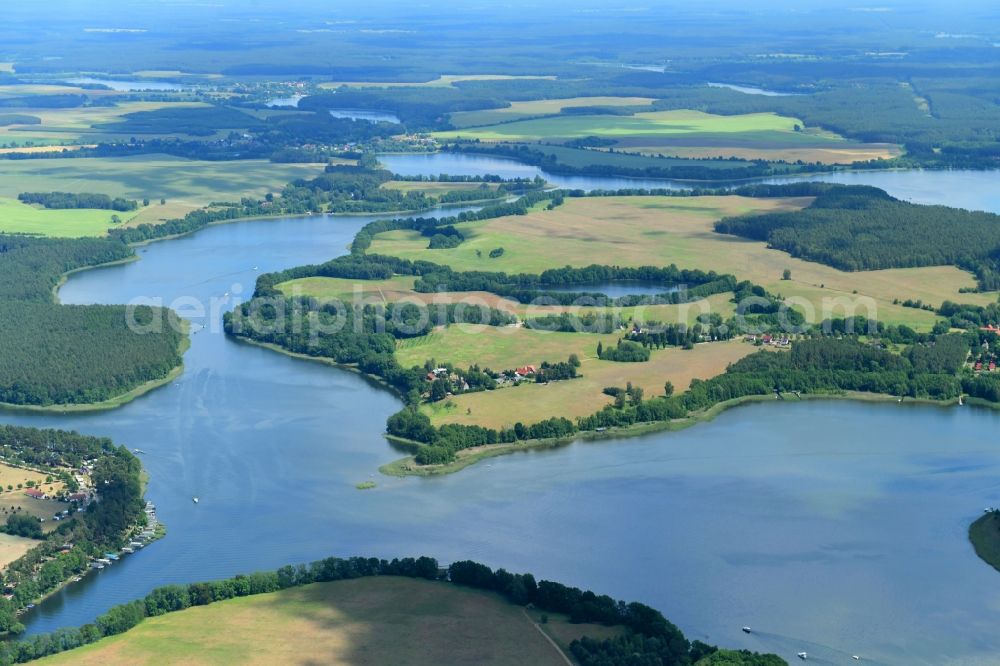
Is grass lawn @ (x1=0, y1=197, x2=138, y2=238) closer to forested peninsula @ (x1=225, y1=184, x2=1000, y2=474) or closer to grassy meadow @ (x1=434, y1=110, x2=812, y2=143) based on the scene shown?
forested peninsula @ (x1=225, y1=184, x2=1000, y2=474)

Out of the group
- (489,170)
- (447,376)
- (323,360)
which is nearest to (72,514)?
(447,376)

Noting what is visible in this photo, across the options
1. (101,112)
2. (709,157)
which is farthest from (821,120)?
(101,112)

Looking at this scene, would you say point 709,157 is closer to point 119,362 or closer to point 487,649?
point 119,362

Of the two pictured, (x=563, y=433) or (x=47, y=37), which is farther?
(x=47, y=37)

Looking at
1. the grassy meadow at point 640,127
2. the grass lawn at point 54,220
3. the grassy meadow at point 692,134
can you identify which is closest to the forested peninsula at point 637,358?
the grass lawn at point 54,220

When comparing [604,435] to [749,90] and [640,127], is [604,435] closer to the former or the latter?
[640,127]

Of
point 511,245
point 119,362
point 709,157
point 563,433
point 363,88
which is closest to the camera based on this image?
point 563,433

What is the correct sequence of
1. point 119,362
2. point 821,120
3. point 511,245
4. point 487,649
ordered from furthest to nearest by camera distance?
point 821,120, point 511,245, point 119,362, point 487,649
